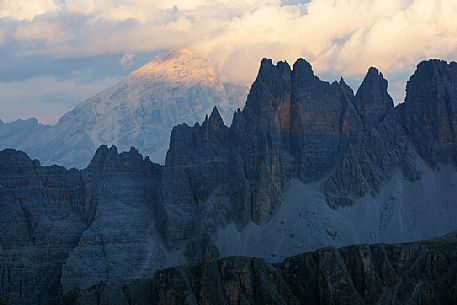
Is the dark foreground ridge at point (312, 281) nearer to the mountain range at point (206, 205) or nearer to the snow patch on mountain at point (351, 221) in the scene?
the mountain range at point (206, 205)

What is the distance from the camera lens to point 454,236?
6476 inches

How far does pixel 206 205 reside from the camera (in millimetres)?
188625

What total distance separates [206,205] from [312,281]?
129 feet

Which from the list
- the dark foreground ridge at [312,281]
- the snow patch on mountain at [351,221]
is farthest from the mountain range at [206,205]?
the dark foreground ridge at [312,281]

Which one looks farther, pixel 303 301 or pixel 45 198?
pixel 45 198

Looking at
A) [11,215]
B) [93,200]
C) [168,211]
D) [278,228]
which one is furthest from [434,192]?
[11,215]

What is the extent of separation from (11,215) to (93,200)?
1370 cm

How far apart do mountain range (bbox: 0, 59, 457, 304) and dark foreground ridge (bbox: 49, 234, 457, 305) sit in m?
20.6

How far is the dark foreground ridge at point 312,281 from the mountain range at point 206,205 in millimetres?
20612

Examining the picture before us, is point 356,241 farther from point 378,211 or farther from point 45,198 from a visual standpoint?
point 45,198

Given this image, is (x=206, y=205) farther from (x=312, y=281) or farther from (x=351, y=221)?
(x=312, y=281)

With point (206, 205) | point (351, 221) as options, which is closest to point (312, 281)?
point (351, 221)

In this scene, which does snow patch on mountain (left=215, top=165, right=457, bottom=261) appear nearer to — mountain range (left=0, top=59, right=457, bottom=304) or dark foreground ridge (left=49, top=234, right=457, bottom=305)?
mountain range (left=0, top=59, right=457, bottom=304)

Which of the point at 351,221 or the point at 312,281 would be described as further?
the point at 351,221
